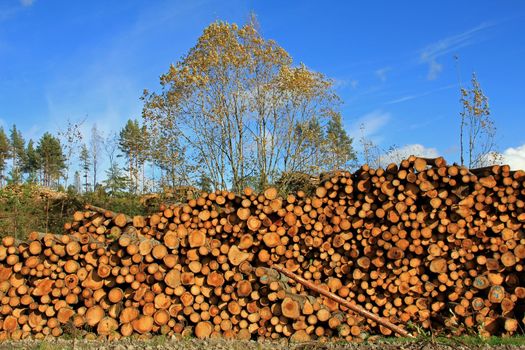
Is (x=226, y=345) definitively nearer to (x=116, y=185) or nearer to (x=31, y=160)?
(x=116, y=185)

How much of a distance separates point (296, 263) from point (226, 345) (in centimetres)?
173

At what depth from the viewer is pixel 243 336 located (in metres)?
5.83

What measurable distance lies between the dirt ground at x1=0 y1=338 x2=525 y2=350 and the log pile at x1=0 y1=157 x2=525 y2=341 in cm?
30

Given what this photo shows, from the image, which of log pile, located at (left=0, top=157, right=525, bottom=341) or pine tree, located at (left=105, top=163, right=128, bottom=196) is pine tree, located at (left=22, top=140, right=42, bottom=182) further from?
log pile, located at (left=0, top=157, right=525, bottom=341)

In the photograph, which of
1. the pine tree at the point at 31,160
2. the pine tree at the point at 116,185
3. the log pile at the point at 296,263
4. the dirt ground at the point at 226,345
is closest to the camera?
the dirt ground at the point at 226,345

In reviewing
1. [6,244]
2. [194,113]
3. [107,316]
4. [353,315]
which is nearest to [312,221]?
[353,315]

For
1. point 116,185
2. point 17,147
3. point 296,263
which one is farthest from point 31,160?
point 296,263

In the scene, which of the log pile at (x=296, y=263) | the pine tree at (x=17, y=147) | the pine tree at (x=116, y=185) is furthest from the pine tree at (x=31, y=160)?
the log pile at (x=296, y=263)

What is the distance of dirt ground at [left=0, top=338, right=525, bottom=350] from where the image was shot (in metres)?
5.02

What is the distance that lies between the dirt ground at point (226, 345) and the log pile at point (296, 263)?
301 millimetres

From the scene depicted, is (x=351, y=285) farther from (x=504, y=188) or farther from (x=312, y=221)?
(x=504, y=188)

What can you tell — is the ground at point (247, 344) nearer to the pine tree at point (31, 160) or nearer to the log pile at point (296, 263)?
Answer: the log pile at point (296, 263)

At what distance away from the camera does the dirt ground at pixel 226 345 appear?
5023 millimetres

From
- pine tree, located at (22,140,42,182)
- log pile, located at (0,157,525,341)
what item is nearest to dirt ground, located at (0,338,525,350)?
A: log pile, located at (0,157,525,341)
